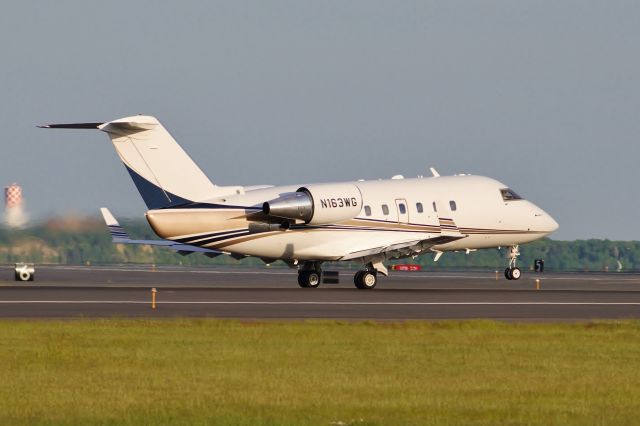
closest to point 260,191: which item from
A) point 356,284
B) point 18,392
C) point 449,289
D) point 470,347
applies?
point 356,284

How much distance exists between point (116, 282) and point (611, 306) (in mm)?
25441

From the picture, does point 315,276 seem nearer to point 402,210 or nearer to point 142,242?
point 402,210

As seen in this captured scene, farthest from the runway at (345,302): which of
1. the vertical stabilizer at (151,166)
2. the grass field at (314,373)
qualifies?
the grass field at (314,373)

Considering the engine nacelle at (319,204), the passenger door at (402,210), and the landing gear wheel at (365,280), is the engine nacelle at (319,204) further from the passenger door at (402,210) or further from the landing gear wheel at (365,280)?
the landing gear wheel at (365,280)

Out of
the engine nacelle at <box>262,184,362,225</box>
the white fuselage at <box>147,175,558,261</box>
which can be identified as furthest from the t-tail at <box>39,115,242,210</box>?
the engine nacelle at <box>262,184,362,225</box>

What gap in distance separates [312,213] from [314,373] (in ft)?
89.7

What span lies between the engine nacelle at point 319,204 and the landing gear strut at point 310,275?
116 inches

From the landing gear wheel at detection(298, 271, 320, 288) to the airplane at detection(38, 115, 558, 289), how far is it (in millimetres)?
40

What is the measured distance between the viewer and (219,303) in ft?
129

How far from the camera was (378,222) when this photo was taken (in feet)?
164

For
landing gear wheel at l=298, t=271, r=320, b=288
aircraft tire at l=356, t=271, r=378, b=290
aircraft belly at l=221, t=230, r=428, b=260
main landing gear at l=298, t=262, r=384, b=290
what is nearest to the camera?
aircraft belly at l=221, t=230, r=428, b=260

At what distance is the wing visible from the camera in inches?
1970

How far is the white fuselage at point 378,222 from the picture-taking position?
4719cm

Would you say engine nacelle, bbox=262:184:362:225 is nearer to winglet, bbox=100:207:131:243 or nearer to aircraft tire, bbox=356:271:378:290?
aircraft tire, bbox=356:271:378:290
